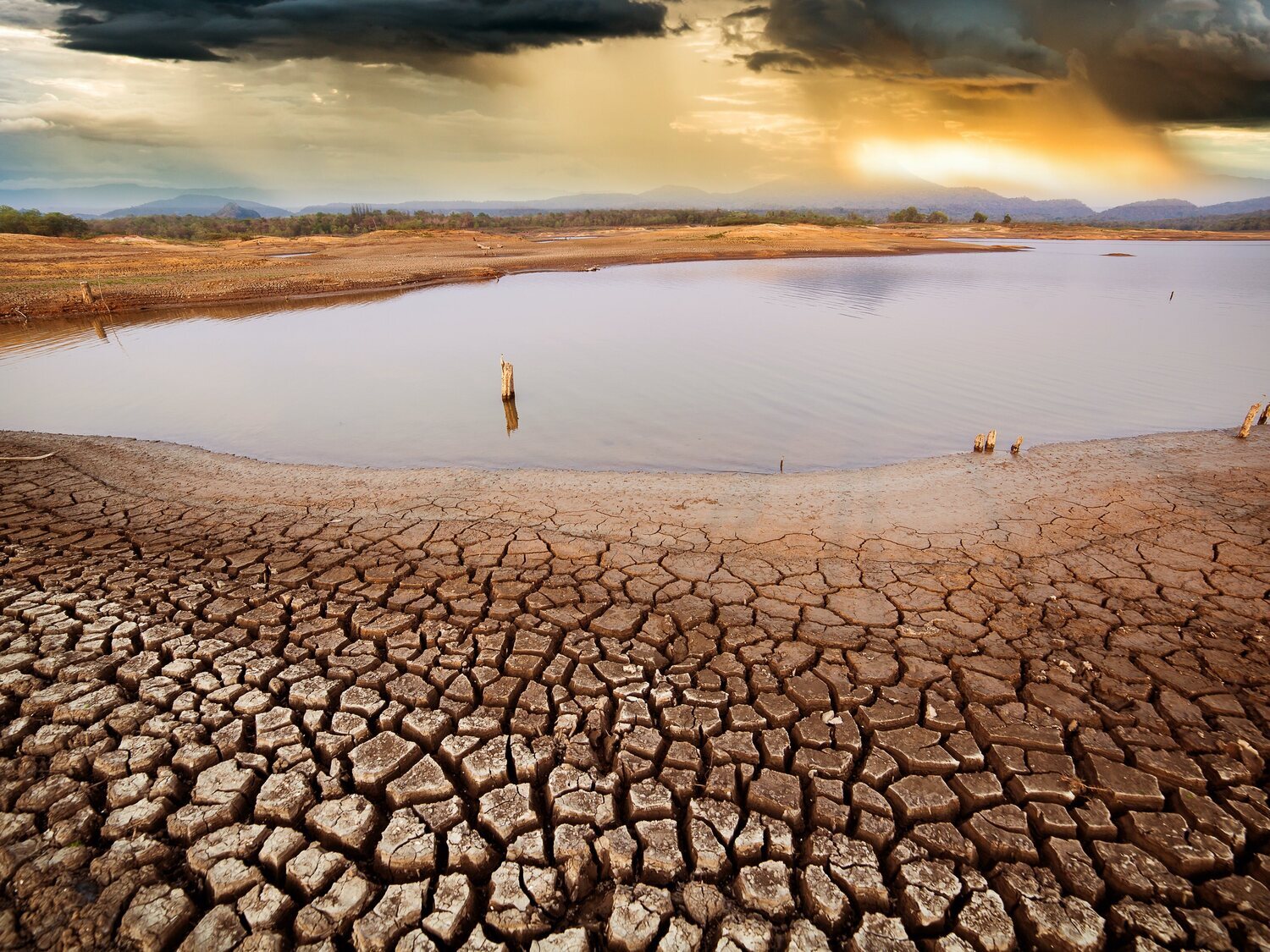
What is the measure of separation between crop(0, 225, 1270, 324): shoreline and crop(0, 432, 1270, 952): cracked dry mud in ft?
67.6

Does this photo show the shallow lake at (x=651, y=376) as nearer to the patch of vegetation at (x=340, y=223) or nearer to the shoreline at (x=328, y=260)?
the shoreline at (x=328, y=260)

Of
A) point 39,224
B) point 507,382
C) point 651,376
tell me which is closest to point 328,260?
point 39,224

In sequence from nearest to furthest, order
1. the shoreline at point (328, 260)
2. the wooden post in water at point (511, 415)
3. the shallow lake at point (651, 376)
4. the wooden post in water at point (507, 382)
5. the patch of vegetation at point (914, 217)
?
the shallow lake at point (651, 376), the wooden post in water at point (511, 415), the wooden post in water at point (507, 382), the shoreline at point (328, 260), the patch of vegetation at point (914, 217)

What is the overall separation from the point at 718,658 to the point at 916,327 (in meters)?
15.6

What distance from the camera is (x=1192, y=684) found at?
11.0ft

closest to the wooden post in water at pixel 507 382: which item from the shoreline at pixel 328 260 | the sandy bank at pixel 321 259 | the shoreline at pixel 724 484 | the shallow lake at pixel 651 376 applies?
the shallow lake at pixel 651 376

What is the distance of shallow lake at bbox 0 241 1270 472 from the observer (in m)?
8.86

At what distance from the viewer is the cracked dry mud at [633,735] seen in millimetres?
2273

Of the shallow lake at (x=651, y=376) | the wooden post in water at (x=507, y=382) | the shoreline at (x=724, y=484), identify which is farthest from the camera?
the wooden post in water at (x=507, y=382)

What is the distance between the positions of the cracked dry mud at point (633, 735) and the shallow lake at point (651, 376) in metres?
3.32

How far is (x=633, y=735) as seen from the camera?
3061mm

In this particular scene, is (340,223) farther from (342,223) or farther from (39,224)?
(39,224)

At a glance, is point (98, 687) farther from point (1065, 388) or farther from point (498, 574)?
point (1065, 388)

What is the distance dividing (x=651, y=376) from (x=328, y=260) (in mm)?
30579
